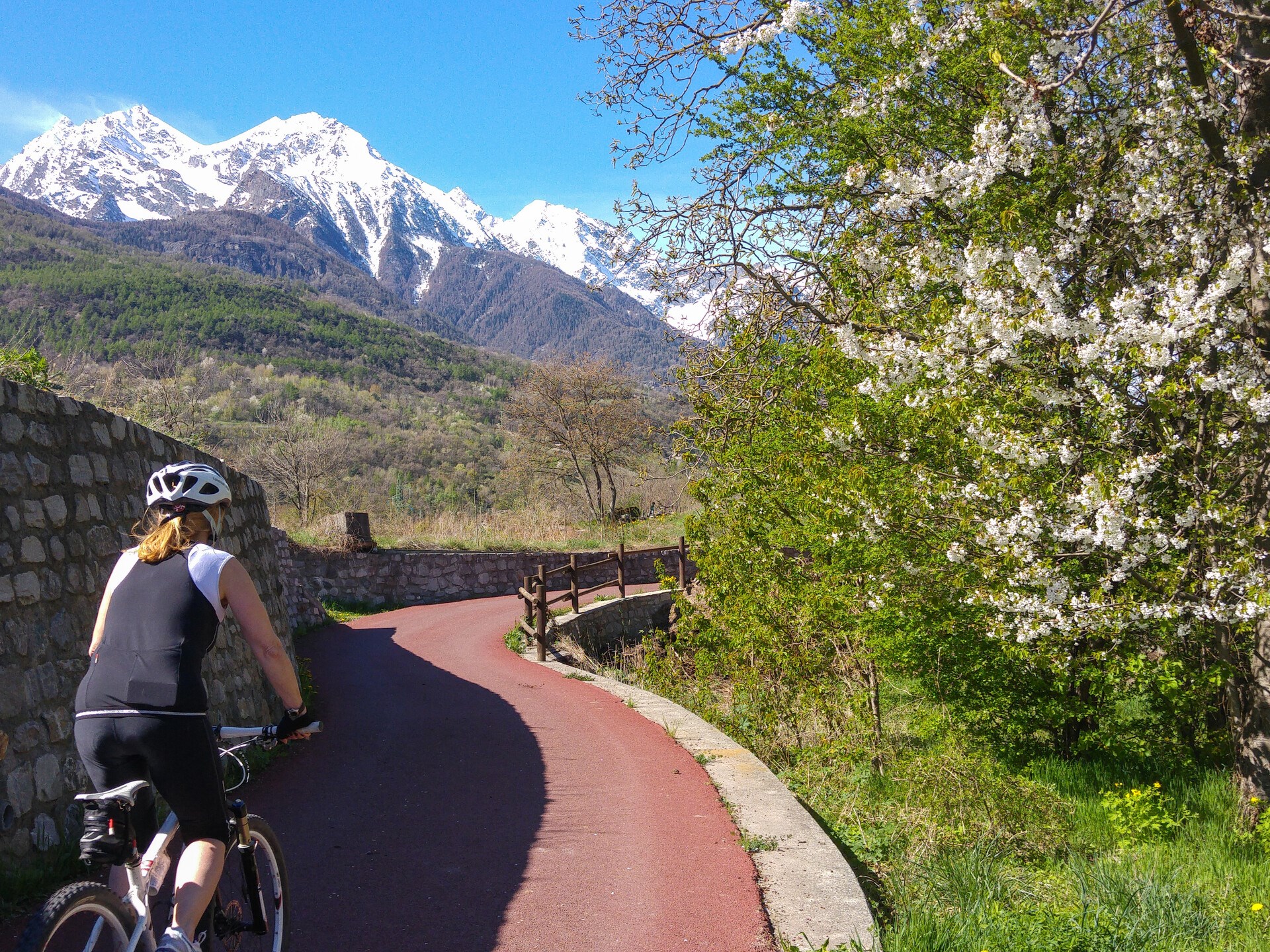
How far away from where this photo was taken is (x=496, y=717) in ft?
30.2

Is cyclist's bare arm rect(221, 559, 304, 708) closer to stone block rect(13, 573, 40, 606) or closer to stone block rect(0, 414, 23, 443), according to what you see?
stone block rect(13, 573, 40, 606)

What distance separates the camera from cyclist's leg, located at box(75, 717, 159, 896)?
104 inches

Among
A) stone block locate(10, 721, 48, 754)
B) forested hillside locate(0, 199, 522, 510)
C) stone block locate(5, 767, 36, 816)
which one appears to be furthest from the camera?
forested hillside locate(0, 199, 522, 510)

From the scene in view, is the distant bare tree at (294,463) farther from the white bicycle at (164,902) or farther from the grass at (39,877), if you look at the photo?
the white bicycle at (164,902)

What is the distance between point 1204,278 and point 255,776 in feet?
24.6

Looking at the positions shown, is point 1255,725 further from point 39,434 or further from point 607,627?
point 607,627

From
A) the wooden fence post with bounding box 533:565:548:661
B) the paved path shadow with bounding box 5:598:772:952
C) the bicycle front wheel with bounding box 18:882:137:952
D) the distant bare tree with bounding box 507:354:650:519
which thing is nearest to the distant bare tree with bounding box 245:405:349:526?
the distant bare tree with bounding box 507:354:650:519

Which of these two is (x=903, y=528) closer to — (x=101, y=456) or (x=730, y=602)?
→ (x=730, y=602)

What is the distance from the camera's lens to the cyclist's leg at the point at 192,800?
2680 mm

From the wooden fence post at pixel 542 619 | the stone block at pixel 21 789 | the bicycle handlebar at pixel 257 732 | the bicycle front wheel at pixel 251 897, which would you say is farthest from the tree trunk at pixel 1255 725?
the wooden fence post at pixel 542 619

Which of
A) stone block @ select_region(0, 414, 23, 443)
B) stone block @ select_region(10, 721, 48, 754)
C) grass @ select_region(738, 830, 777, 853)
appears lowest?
grass @ select_region(738, 830, 777, 853)

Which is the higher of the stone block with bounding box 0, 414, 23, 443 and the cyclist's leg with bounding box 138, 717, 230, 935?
the stone block with bounding box 0, 414, 23, 443

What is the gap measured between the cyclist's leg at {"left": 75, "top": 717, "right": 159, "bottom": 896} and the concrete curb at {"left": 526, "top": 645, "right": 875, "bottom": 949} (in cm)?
256


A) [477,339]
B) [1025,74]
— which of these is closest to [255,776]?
[1025,74]
